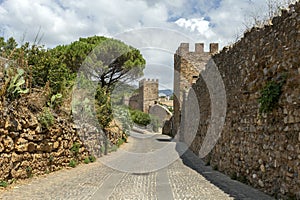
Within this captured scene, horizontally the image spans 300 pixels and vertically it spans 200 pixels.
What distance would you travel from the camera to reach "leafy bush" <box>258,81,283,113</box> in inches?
192

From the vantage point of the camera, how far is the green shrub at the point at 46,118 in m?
7.26

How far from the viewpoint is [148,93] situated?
151 feet

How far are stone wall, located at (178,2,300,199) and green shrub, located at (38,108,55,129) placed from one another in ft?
14.5

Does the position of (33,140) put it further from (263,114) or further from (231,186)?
(263,114)

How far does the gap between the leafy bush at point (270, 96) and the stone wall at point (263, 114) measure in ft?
0.26

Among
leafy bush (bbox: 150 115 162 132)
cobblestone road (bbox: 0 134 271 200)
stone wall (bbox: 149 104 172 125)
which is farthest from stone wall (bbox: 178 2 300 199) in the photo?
stone wall (bbox: 149 104 172 125)

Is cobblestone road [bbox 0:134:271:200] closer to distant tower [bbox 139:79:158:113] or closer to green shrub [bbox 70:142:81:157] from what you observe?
green shrub [bbox 70:142:81:157]

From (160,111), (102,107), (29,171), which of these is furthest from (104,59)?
(160,111)

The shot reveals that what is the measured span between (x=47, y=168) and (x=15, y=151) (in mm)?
1425

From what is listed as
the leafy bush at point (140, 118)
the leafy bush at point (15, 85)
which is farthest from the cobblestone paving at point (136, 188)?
the leafy bush at point (140, 118)

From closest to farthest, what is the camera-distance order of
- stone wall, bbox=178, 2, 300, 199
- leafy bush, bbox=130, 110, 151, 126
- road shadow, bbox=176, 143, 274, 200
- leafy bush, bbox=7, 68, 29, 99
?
1. stone wall, bbox=178, 2, 300, 199
2. road shadow, bbox=176, 143, 274, 200
3. leafy bush, bbox=7, 68, 29, 99
4. leafy bush, bbox=130, 110, 151, 126

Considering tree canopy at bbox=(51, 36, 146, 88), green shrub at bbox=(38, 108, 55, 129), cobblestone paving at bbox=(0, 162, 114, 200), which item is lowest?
cobblestone paving at bbox=(0, 162, 114, 200)

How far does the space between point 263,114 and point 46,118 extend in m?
4.94

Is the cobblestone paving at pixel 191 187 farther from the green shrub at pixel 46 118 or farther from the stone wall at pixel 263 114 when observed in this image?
the green shrub at pixel 46 118
